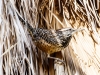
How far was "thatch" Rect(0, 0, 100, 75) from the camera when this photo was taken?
4.21 ft

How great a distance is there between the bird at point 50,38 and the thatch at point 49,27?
42 millimetres

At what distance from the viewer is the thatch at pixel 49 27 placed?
1.28 m

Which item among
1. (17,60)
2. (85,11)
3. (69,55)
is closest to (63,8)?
(85,11)

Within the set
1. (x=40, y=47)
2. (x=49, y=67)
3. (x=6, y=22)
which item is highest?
(x=6, y=22)

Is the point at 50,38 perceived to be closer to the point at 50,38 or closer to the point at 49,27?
the point at 50,38

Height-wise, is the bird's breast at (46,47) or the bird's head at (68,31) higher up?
the bird's head at (68,31)

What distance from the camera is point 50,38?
1287 millimetres

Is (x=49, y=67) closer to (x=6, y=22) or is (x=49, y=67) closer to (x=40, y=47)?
(x=40, y=47)

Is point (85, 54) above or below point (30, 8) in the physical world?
below

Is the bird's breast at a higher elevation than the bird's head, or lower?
lower

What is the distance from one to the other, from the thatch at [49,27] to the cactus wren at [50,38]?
4 centimetres

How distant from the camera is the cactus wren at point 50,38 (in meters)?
1.27

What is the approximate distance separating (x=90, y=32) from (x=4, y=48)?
0.41 metres

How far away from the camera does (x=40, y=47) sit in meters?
1.28
